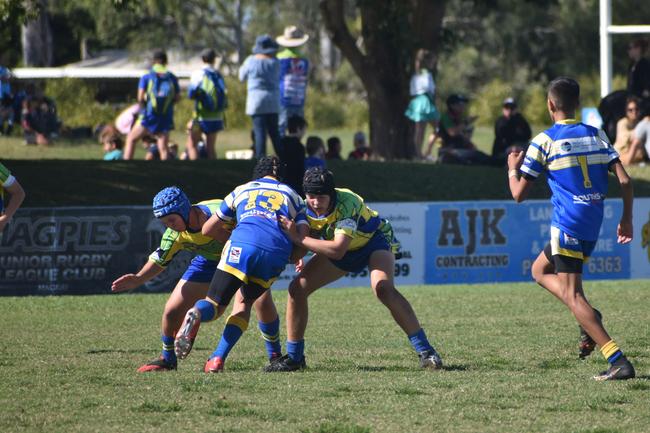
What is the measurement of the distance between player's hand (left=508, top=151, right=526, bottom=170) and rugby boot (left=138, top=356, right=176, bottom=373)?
287cm

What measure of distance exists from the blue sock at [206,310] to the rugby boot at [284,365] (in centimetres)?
97

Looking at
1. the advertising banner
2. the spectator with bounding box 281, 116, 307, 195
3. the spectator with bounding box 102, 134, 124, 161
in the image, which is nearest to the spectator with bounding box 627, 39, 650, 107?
the spectator with bounding box 281, 116, 307, 195

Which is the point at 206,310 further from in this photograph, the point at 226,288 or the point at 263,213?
the point at 263,213

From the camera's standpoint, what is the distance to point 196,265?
381 inches

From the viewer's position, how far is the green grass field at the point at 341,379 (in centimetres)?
730

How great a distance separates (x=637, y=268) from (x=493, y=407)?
1126cm

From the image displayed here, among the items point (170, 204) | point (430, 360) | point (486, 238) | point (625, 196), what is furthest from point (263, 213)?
point (486, 238)

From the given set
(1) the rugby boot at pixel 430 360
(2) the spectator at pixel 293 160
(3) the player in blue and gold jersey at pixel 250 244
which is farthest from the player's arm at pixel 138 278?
(2) the spectator at pixel 293 160

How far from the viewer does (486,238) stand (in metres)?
17.7

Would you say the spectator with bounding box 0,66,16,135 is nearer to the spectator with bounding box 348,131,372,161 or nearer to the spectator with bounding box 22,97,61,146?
the spectator with bounding box 22,97,61,146

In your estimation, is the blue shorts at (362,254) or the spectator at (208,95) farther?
the spectator at (208,95)

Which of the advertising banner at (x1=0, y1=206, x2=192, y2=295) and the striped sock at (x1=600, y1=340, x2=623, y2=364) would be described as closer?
the striped sock at (x1=600, y1=340, x2=623, y2=364)

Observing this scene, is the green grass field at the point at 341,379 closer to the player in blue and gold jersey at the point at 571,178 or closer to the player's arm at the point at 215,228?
the player in blue and gold jersey at the point at 571,178

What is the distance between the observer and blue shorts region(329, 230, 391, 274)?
9422mm
